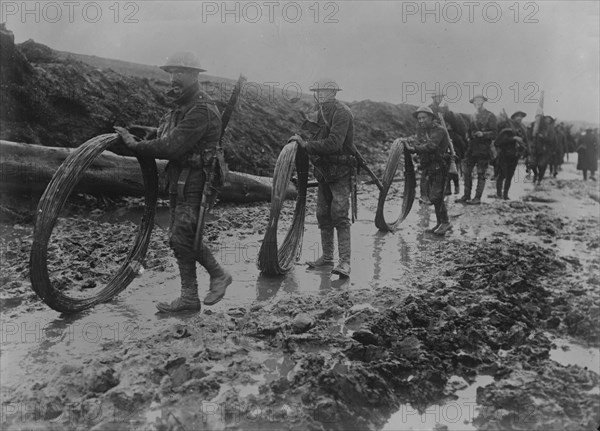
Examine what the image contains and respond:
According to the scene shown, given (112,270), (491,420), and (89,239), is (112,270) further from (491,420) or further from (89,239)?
(491,420)

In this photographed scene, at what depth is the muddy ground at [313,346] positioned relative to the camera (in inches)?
130

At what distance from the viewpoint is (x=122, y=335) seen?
4.29 meters

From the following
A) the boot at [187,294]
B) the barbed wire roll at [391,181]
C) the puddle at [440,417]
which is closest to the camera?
the puddle at [440,417]

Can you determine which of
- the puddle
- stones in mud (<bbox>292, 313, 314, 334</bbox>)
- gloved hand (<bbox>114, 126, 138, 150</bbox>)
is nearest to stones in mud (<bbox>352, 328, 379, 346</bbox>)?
stones in mud (<bbox>292, 313, 314, 334</bbox>)

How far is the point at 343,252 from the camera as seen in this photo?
626 cm

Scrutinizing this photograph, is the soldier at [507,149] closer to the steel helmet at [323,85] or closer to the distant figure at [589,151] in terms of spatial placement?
the steel helmet at [323,85]

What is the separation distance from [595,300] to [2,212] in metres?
7.43

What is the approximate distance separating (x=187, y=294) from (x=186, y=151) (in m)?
1.31

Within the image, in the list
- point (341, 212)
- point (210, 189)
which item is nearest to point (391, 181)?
point (341, 212)

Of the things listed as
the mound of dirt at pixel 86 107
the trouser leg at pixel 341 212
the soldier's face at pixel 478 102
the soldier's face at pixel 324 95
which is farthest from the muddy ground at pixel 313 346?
the soldier's face at pixel 478 102

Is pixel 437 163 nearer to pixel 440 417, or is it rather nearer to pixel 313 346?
pixel 313 346

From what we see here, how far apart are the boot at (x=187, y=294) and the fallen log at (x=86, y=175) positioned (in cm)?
184

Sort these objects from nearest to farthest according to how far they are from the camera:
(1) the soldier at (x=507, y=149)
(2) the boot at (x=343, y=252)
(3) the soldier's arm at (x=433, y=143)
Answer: (2) the boot at (x=343, y=252), (3) the soldier's arm at (x=433, y=143), (1) the soldier at (x=507, y=149)

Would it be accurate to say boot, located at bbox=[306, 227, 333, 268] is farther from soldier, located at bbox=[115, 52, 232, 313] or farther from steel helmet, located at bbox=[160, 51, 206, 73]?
steel helmet, located at bbox=[160, 51, 206, 73]
